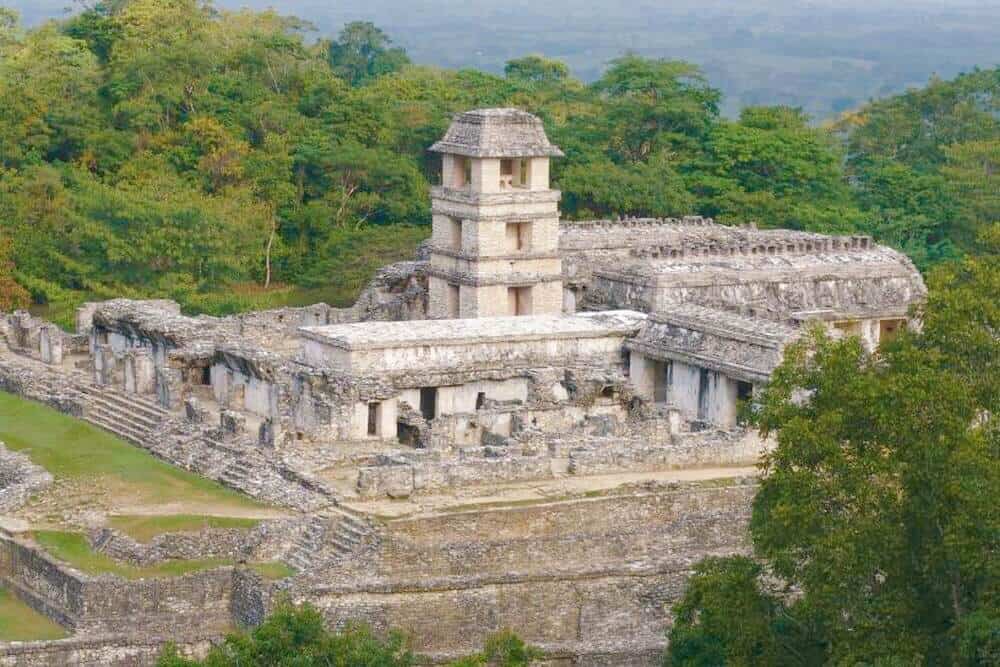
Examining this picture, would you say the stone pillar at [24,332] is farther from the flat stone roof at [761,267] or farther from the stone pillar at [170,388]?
the flat stone roof at [761,267]

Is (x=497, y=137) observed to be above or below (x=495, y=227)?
above

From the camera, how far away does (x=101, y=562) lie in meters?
37.5

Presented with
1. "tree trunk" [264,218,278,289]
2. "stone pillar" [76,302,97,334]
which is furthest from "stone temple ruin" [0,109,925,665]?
"tree trunk" [264,218,278,289]

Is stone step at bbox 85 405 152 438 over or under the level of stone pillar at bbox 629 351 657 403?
under

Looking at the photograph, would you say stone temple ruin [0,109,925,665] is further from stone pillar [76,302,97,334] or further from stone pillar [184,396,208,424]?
stone pillar [76,302,97,334]

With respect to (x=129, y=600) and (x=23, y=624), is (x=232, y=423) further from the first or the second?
(x=23, y=624)

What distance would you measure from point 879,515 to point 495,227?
2123cm

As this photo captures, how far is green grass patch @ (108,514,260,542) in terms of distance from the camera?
38.5m

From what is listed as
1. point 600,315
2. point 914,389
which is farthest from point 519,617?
point 600,315

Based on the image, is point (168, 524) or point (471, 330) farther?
point (471, 330)

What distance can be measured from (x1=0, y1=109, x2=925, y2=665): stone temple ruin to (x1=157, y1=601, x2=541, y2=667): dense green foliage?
250 cm

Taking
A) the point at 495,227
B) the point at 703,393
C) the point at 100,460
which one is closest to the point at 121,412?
the point at 100,460

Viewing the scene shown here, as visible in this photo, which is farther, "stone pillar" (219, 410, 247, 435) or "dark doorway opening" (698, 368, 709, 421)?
"dark doorway opening" (698, 368, 709, 421)

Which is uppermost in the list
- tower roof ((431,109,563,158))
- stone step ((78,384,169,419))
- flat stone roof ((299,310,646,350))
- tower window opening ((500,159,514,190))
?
tower roof ((431,109,563,158))
